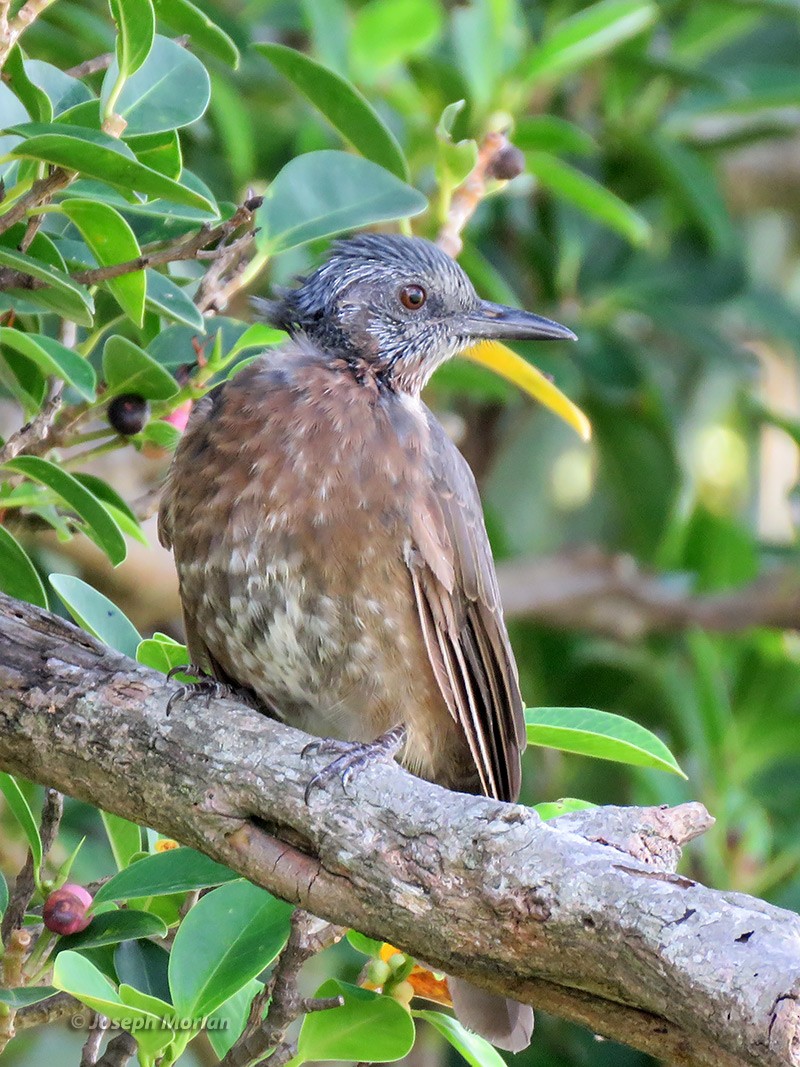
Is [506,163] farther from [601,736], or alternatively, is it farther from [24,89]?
[601,736]

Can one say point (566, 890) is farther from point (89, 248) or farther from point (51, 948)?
point (89, 248)

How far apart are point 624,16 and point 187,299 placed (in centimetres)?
216

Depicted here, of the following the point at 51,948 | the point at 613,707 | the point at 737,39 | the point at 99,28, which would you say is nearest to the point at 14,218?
the point at 51,948

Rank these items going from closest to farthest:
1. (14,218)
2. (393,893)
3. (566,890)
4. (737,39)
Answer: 1. (566,890)
2. (393,893)
3. (14,218)
4. (737,39)

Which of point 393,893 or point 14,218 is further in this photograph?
point 14,218

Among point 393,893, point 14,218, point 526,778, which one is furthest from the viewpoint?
point 526,778

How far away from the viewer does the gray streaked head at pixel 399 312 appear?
335 centimetres

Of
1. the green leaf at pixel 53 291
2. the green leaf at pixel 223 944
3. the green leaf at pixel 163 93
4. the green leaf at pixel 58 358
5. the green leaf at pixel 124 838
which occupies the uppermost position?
the green leaf at pixel 163 93

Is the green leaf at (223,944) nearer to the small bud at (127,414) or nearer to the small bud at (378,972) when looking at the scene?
the small bud at (378,972)

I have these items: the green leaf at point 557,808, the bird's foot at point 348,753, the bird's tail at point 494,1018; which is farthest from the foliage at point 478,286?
the bird's tail at point 494,1018

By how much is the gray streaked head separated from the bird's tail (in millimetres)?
1430

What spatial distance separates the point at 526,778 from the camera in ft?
14.6

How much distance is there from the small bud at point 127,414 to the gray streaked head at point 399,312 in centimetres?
88

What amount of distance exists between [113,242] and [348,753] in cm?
96
